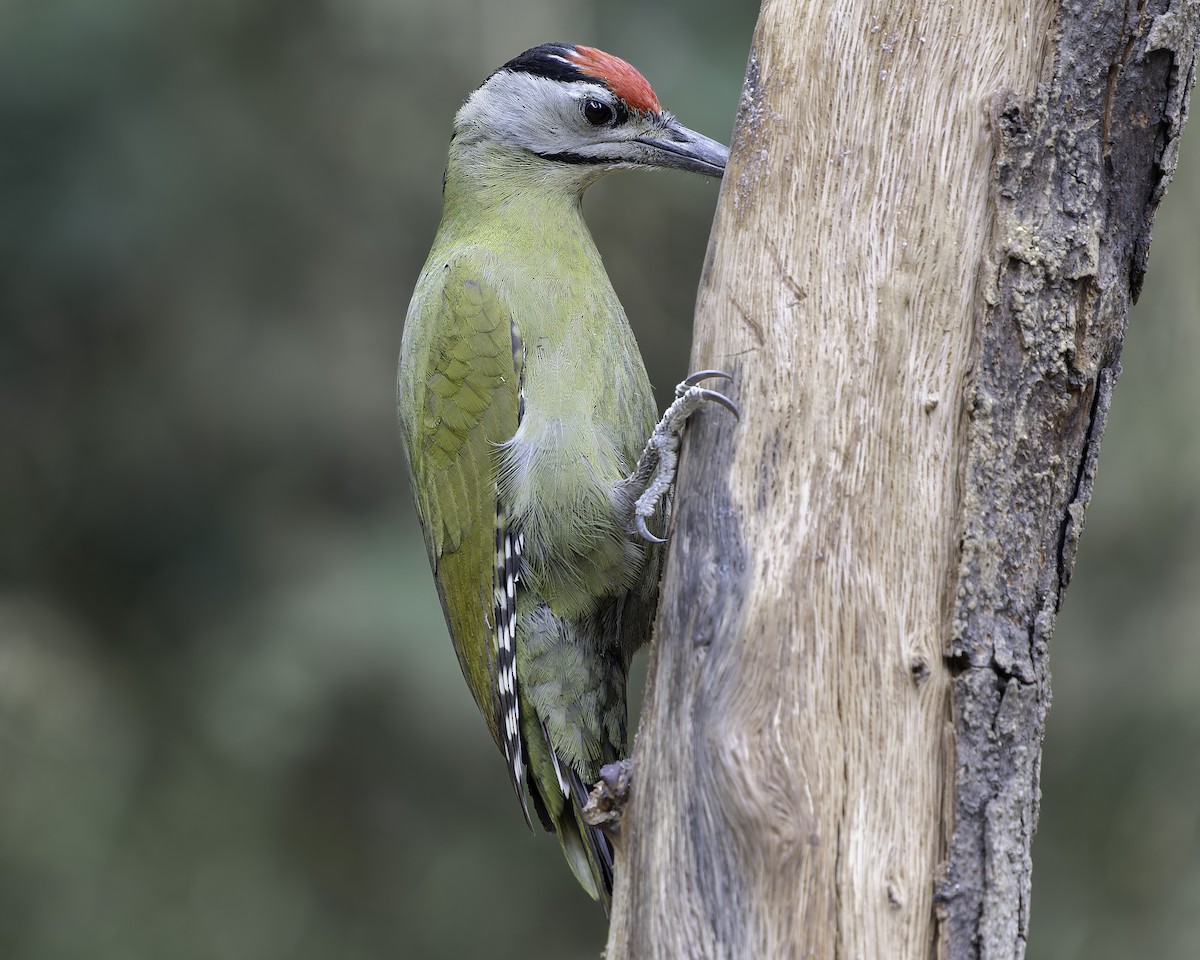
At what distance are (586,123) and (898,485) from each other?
1527 millimetres

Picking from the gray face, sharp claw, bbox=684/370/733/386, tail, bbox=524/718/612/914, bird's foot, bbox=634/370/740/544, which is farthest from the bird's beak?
tail, bbox=524/718/612/914

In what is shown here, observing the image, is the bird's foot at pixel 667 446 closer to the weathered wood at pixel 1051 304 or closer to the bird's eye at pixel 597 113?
the weathered wood at pixel 1051 304

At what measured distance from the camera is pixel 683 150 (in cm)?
301

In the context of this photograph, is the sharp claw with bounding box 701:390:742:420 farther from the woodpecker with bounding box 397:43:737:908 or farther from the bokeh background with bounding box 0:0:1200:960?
the bokeh background with bounding box 0:0:1200:960

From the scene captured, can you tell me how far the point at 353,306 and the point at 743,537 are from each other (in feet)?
11.9

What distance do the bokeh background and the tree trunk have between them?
2.44 m

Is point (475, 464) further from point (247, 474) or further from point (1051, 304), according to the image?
point (247, 474)

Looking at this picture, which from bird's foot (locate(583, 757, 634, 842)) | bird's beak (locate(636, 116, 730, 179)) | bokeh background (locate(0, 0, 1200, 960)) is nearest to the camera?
bird's foot (locate(583, 757, 634, 842))

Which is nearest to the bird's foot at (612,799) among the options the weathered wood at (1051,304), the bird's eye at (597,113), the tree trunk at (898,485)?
the tree trunk at (898,485)

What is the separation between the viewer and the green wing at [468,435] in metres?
2.82

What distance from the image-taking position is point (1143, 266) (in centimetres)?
196

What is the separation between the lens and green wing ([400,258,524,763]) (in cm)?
282

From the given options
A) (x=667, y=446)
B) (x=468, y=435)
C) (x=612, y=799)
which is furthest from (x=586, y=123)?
(x=612, y=799)

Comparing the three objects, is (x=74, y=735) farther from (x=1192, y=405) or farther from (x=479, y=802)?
(x=1192, y=405)
